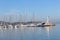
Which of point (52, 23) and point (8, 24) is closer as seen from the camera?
point (8, 24)

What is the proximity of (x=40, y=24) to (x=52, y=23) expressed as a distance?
14.1ft

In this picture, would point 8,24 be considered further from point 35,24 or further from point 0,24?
point 35,24

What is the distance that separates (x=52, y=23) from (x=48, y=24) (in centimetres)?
204

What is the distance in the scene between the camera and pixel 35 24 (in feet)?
204

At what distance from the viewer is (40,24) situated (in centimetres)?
6116

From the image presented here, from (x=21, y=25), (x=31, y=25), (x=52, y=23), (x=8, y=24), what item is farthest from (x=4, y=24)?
(x=52, y=23)

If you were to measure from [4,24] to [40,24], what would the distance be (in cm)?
2067

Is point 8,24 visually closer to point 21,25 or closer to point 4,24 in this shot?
point 4,24

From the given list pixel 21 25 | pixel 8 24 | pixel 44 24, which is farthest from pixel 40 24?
pixel 8 24

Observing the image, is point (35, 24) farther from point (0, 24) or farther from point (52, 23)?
point (0, 24)

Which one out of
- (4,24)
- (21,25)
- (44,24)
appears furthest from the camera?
(44,24)

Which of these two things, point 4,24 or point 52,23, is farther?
point 52,23

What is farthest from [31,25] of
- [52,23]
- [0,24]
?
[0,24]

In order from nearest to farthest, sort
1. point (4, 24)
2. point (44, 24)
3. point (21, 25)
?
point (4, 24) → point (21, 25) → point (44, 24)
